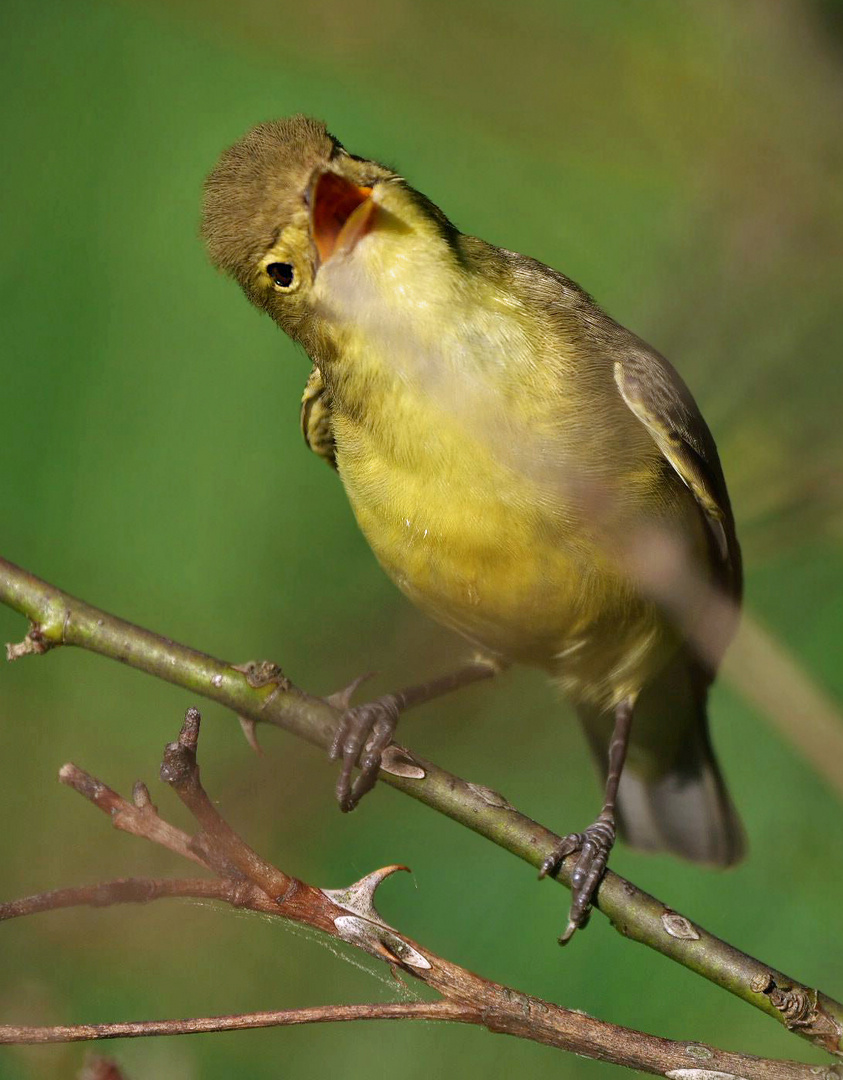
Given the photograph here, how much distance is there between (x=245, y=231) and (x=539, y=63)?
1.36m

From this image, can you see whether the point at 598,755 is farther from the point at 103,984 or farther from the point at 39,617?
the point at 39,617

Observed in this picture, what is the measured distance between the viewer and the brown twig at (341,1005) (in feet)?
4.86

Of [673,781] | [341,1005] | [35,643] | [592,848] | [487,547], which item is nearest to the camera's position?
[341,1005]

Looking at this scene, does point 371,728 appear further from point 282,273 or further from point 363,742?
point 282,273

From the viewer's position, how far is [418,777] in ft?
7.43

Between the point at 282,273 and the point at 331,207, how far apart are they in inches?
6.5

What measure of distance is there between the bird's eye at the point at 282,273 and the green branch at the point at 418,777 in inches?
31.2

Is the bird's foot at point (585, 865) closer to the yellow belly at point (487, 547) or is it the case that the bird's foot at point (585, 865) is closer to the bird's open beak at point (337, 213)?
the yellow belly at point (487, 547)

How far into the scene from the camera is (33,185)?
471 cm

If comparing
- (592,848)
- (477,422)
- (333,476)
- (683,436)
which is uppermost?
(683,436)

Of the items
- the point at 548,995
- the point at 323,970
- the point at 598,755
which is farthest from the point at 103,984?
the point at 598,755

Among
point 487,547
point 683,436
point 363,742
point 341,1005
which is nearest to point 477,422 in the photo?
point 487,547

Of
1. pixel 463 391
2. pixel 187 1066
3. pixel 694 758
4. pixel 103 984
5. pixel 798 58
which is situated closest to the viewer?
pixel 463 391

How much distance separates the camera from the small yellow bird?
2477 mm
